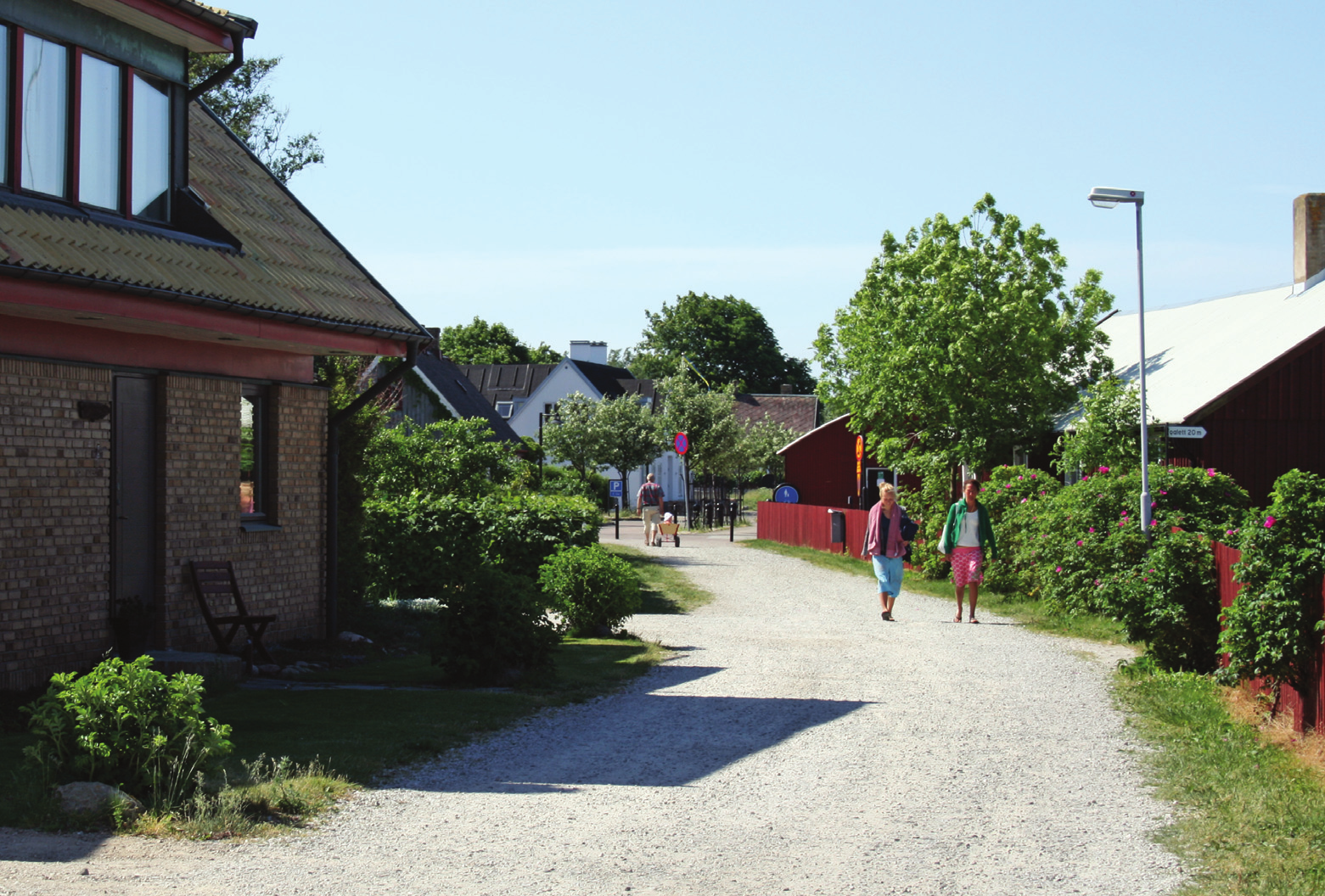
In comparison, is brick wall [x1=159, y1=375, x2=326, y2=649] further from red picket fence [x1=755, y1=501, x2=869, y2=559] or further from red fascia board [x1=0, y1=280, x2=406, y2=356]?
red picket fence [x1=755, y1=501, x2=869, y2=559]

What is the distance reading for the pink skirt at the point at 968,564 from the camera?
17453 millimetres

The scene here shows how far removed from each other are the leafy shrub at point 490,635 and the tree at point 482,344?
92580mm

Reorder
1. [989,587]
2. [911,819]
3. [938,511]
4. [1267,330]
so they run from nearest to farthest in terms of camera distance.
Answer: [911,819]
[989,587]
[938,511]
[1267,330]

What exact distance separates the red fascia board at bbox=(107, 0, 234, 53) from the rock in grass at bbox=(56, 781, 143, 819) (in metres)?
7.47

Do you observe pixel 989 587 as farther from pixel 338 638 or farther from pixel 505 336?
pixel 505 336

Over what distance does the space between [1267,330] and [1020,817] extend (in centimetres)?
2575

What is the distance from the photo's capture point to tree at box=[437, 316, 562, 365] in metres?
104

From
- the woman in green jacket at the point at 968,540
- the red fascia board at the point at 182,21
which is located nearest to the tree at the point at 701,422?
the woman in green jacket at the point at 968,540

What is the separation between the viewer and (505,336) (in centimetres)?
10762

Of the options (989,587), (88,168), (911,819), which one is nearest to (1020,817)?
(911,819)

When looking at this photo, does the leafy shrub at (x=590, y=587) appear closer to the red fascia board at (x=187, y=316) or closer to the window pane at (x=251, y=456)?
the red fascia board at (x=187, y=316)

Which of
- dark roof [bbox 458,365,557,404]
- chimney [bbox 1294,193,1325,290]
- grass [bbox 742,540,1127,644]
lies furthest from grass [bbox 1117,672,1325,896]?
dark roof [bbox 458,365,557,404]

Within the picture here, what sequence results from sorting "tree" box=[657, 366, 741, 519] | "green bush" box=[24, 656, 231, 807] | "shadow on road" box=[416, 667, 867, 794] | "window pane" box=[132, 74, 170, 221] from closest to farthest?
"green bush" box=[24, 656, 231, 807]
"shadow on road" box=[416, 667, 867, 794]
"window pane" box=[132, 74, 170, 221]
"tree" box=[657, 366, 741, 519]

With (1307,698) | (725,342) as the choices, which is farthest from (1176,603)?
(725,342)
